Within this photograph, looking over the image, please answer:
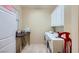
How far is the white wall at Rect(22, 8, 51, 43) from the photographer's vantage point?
862 centimetres

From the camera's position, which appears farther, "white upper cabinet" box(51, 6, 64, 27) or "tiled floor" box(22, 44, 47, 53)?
"tiled floor" box(22, 44, 47, 53)

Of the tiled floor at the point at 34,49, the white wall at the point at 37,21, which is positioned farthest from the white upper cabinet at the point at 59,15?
the white wall at the point at 37,21

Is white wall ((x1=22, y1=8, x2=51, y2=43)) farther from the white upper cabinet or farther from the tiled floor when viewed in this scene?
the white upper cabinet

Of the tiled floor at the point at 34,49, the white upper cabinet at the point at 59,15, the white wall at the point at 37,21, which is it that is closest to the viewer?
the white upper cabinet at the point at 59,15

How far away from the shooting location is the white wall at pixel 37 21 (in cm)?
862

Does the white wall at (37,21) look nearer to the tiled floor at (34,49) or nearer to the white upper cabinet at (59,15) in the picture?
the tiled floor at (34,49)

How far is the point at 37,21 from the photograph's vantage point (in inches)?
340

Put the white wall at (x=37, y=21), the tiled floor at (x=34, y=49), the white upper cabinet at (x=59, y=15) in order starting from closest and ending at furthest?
the white upper cabinet at (x=59, y=15)
the tiled floor at (x=34, y=49)
the white wall at (x=37, y=21)

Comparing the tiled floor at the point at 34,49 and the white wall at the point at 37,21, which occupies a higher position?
the white wall at the point at 37,21

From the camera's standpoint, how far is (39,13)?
862 centimetres

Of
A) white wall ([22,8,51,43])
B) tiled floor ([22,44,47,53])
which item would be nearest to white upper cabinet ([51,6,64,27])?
tiled floor ([22,44,47,53])

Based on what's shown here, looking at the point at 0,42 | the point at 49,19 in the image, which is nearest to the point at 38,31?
the point at 49,19

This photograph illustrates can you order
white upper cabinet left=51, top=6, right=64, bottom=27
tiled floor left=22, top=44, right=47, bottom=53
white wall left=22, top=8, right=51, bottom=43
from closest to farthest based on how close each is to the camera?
white upper cabinet left=51, top=6, right=64, bottom=27 < tiled floor left=22, top=44, right=47, bottom=53 < white wall left=22, top=8, right=51, bottom=43
